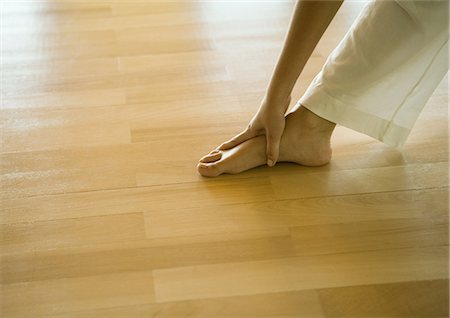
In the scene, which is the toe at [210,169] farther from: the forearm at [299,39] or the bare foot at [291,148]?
the forearm at [299,39]

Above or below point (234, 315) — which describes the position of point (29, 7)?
below

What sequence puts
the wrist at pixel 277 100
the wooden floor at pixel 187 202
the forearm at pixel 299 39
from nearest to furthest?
the wooden floor at pixel 187 202
the forearm at pixel 299 39
the wrist at pixel 277 100

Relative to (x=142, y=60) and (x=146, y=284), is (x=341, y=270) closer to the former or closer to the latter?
(x=146, y=284)

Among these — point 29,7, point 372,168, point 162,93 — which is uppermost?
point 372,168

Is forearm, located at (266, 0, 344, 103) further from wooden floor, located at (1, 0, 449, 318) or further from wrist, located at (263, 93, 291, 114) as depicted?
wooden floor, located at (1, 0, 449, 318)

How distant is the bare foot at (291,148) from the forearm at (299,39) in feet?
0.27

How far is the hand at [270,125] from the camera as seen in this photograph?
4.70 ft

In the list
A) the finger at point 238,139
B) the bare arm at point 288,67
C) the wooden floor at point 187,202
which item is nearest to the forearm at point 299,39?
the bare arm at point 288,67

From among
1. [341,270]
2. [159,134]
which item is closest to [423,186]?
[341,270]

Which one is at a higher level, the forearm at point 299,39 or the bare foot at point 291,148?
the forearm at point 299,39

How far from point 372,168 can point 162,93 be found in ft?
2.08

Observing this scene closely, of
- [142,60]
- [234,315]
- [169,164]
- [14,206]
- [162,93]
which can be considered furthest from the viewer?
[142,60]

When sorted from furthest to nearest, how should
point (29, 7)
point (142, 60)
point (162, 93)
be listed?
point (29, 7) → point (142, 60) → point (162, 93)

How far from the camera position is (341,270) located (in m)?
1.23
